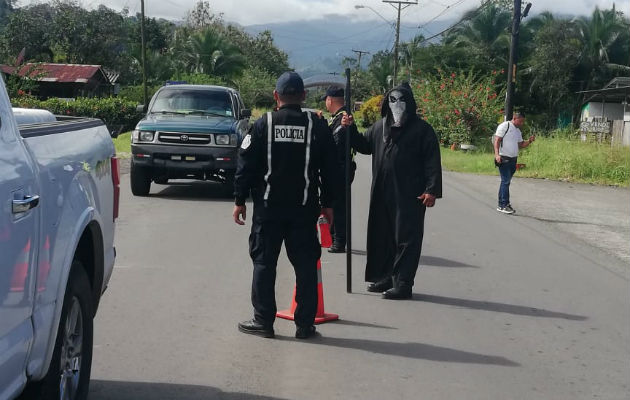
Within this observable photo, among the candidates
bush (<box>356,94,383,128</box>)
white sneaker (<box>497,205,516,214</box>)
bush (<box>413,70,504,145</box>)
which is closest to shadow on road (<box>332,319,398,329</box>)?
white sneaker (<box>497,205,516,214</box>)

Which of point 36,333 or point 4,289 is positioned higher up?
point 4,289

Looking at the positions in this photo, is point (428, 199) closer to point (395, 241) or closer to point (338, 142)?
point (395, 241)

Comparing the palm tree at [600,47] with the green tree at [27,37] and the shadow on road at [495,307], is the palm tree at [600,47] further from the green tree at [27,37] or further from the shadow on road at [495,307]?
the shadow on road at [495,307]

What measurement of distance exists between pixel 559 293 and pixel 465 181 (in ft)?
44.4

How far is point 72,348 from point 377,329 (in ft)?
10.2

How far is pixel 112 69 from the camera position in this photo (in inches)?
2756

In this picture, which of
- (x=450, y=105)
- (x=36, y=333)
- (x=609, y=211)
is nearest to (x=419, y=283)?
(x=36, y=333)

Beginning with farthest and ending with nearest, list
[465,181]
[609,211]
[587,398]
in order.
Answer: [465,181] → [609,211] → [587,398]

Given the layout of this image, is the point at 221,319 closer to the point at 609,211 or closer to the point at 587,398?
the point at 587,398

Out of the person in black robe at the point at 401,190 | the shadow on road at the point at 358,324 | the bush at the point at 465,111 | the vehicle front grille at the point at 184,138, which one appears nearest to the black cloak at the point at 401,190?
the person in black robe at the point at 401,190

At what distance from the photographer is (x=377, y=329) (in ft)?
22.7

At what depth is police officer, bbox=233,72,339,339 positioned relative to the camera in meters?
6.41

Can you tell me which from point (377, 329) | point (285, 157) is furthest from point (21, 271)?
point (377, 329)

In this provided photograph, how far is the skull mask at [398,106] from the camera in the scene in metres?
8.00
